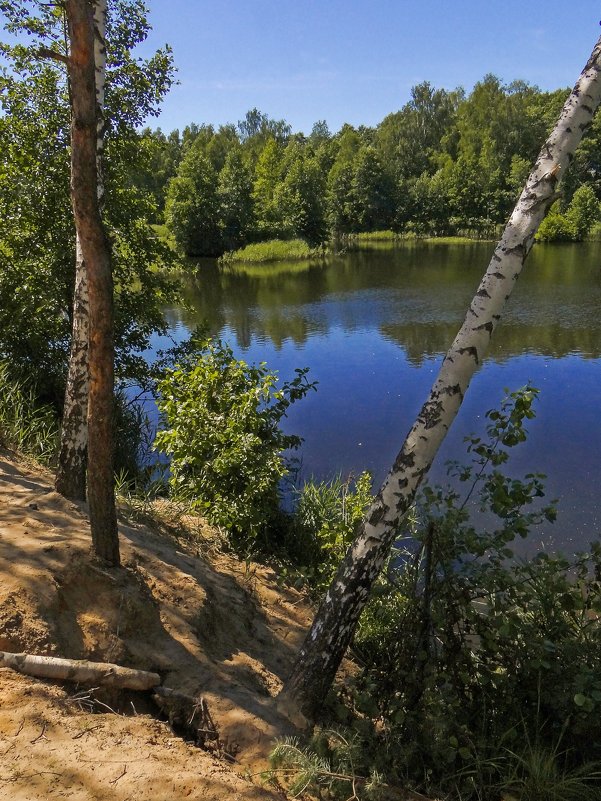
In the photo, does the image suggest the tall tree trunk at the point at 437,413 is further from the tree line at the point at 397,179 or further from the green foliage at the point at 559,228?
the green foliage at the point at 559,228

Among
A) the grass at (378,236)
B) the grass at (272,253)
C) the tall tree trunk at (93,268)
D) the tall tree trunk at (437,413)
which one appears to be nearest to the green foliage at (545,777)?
the tall tree trunk at (437,413)

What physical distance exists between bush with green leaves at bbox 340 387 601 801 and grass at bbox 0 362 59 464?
486cm

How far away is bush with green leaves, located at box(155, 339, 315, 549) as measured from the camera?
21.5 feet

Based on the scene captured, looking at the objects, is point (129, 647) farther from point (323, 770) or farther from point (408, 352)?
point (408, 352)

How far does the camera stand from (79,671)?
3254mm

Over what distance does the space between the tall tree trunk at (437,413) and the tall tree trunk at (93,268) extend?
1.61m

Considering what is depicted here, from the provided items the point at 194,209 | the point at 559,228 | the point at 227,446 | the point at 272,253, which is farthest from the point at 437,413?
the point at 559,228

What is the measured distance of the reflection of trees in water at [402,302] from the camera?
760 inches

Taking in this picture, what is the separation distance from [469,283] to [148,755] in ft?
94.2

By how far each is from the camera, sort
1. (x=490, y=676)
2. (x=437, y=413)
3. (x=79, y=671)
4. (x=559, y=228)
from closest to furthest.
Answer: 1. (x=79, y=671)
2. (x=437, y=413)
3. (x=490, y=676)
4. (x=559, y=228)

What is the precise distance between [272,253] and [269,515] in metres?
40.6

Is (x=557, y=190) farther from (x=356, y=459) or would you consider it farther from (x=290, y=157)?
(x=290, y=157)

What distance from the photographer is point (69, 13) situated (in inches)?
138

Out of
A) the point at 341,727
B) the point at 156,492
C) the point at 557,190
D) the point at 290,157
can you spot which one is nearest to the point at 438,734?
the point at 341,727
